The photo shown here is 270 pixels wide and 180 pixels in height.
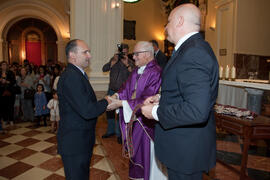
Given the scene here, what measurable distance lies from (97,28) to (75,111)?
381 cm

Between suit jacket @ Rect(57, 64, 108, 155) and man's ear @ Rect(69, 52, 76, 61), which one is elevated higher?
man's ear @ Rect(69, 52, 76, 61)

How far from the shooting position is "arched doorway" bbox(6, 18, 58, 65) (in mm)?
14711

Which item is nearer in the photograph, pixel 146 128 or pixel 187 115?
pixel 187 115

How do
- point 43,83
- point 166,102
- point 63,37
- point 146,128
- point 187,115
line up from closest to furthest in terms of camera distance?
point 187,115 → point 166,102 → point 146,128 → point 43,83 → point 63,37

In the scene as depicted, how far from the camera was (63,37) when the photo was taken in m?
12.3

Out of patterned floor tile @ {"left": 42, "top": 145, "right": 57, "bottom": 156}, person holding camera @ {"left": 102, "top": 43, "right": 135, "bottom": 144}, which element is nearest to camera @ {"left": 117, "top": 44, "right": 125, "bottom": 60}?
person holding camera @ {"left": 102, "top": 43, "right": 135, "bottom": 144}

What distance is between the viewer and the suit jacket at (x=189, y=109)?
1.14 m

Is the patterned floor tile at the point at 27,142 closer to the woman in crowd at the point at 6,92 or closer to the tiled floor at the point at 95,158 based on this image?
the tiled floor at the point at 95,158

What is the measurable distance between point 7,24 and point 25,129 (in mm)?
10175

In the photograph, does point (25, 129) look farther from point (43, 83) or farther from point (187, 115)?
point (187, 115)

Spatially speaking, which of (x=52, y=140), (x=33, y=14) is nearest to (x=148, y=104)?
(x=52, y=140)

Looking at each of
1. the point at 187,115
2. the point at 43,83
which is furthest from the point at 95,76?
the point at 187,115

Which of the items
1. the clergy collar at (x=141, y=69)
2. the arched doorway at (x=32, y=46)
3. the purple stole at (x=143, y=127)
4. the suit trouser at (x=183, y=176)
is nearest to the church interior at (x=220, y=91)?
the purple stole at (x=143, y=127)

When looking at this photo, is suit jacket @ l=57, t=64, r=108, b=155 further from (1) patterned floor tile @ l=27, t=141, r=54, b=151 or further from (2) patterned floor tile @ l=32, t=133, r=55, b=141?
(2) patterned floor tile @ l=32, t=133, r=55, b=141
